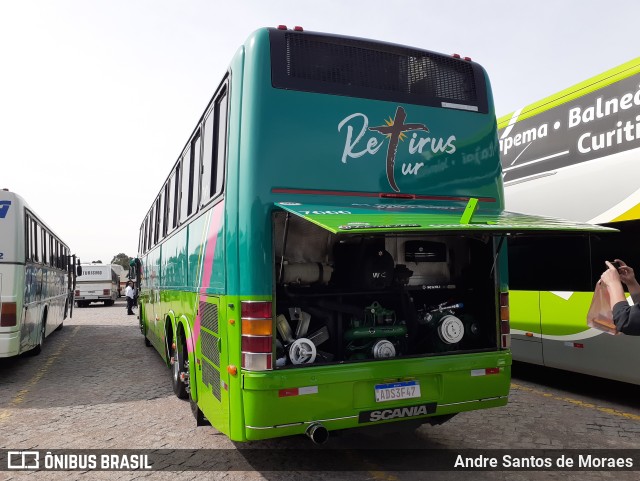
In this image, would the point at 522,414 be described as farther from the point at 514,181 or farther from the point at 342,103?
the point at 342,103

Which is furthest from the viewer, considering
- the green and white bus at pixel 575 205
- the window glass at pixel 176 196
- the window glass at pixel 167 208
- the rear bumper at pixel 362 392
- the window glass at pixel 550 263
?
the window glass at pixel 167 208

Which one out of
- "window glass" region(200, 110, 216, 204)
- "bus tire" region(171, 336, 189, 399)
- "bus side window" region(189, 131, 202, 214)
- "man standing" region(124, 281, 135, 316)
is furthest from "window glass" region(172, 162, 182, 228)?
"man standing" region(124, 281, 135, 316)

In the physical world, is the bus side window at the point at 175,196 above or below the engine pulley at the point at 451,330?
Result: above

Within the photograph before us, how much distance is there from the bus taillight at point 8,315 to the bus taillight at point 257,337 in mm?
6048

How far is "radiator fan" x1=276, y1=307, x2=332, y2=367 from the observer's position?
4.09m

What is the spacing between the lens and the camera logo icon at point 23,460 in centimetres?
467

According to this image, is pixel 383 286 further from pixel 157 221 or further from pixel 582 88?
pixel 157 221

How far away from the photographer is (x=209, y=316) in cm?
Answer: 466

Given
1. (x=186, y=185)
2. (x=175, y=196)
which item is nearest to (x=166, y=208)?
(x=175, y=196)

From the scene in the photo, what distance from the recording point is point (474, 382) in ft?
14.7

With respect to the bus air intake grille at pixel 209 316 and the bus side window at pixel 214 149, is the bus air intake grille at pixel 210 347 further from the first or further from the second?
the bus side window at pixel 214 149

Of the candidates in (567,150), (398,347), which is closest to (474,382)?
(398,347)

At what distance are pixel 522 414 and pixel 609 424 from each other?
35.6 inches

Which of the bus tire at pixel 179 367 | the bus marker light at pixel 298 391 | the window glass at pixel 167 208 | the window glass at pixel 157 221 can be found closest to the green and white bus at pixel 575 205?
the bus marker light at pixel 298 391
